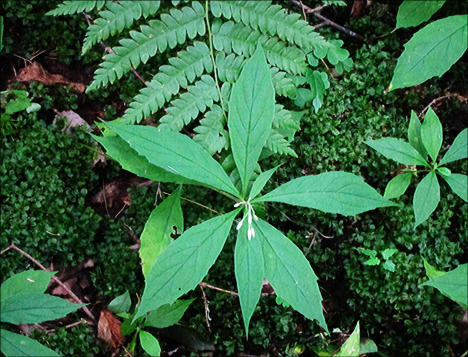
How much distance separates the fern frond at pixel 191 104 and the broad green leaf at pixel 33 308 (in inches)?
45.9

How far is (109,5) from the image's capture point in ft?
8.13

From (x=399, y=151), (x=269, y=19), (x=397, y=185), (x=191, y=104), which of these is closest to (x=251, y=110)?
(x=191, y=104)

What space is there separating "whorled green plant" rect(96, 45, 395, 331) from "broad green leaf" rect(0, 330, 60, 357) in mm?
642

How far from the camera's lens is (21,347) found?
7.01 ft

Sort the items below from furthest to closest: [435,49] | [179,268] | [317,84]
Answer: [317,84]
[435,49]
[179,268]

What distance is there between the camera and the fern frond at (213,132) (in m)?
2.42

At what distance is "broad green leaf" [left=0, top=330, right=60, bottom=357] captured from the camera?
2123 millimetres

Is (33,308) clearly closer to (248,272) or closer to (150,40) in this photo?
(248,272)

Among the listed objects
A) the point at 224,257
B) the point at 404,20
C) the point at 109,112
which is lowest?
the point at 224,257

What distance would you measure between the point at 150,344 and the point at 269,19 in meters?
2.24

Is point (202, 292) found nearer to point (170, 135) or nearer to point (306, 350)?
point (306, 350)

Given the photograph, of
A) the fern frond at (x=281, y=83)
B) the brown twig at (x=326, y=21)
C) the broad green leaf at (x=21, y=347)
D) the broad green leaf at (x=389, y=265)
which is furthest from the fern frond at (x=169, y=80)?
the broad green leaf at (x=389, y=265)

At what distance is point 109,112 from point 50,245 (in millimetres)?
1028

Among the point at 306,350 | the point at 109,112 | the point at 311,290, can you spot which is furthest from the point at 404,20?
the point at 306,350
